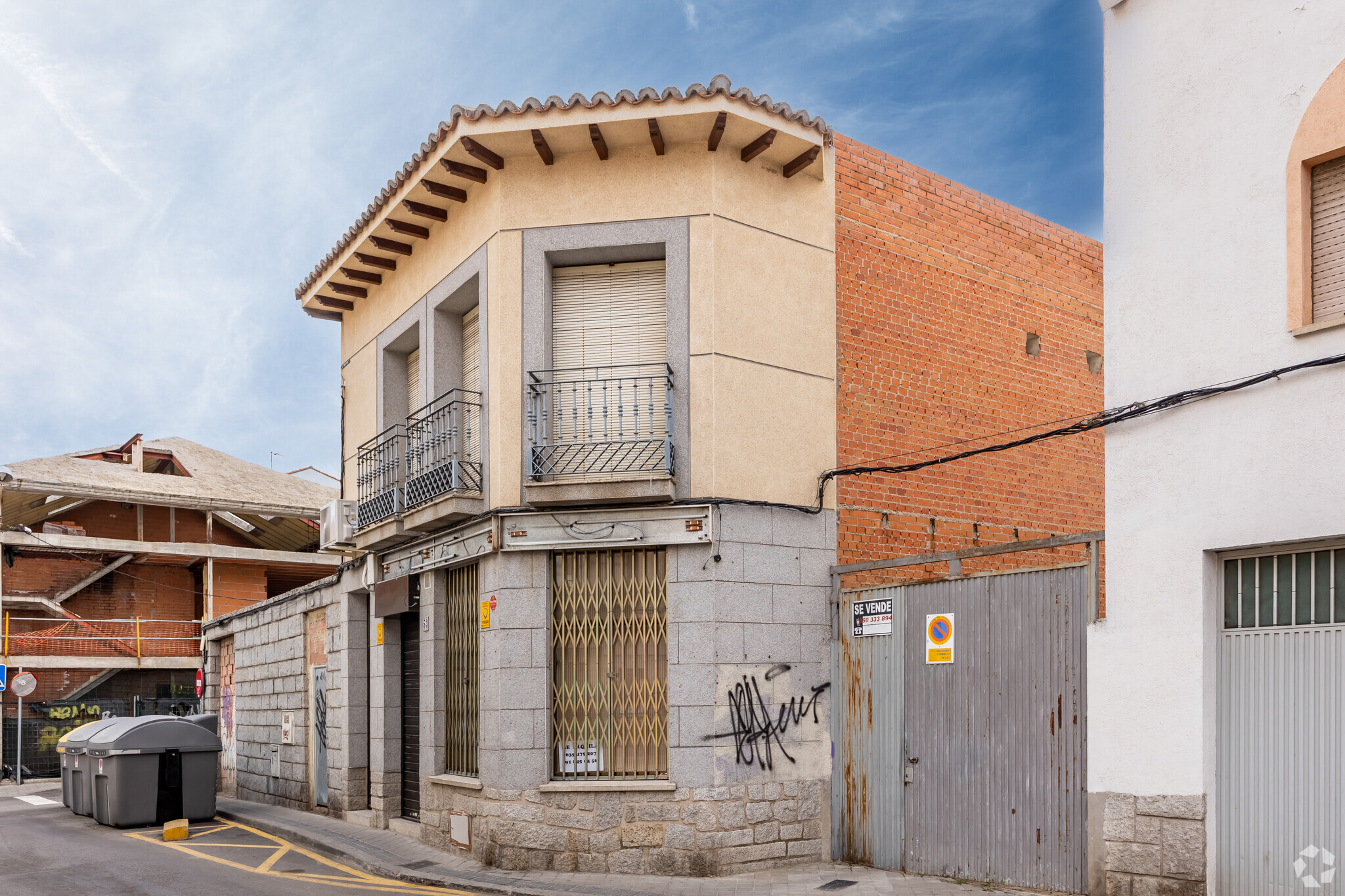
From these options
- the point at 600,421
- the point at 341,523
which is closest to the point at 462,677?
the point at 600,421

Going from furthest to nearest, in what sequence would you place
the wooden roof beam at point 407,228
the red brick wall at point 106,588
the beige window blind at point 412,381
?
the red brick wall at point 106,588 → the beige window blind at point 412,381 → the wooden roof beam at point 407,228

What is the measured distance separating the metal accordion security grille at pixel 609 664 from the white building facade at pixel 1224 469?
13.0 ft

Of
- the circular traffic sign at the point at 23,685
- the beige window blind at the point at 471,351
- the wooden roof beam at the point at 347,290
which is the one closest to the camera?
the beige window blind at the point at 471,351

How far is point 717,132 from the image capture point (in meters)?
10.6

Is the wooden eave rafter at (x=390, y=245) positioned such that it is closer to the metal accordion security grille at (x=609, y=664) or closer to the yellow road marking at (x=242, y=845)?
the metal accordion security grille at (x=609, y=664)

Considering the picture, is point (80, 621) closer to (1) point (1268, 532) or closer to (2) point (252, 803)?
(2) point (252, 803)

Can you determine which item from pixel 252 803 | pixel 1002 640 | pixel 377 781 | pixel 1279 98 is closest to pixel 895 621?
pixel 1002 640

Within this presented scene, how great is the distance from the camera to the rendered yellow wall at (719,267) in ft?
35.0

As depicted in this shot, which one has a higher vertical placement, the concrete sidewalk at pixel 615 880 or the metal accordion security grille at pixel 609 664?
the metal accordion security grille at pixel 609 664

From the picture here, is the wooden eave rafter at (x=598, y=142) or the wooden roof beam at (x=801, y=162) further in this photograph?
the wooden roof beam at (x=801, y=162)

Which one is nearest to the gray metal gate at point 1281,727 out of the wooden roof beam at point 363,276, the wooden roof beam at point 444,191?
the wooden roof beam at point 444,191

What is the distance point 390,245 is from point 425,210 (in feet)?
4.24

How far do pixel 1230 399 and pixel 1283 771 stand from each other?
2410 millimetres

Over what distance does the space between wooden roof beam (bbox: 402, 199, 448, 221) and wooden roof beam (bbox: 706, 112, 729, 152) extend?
326cm
